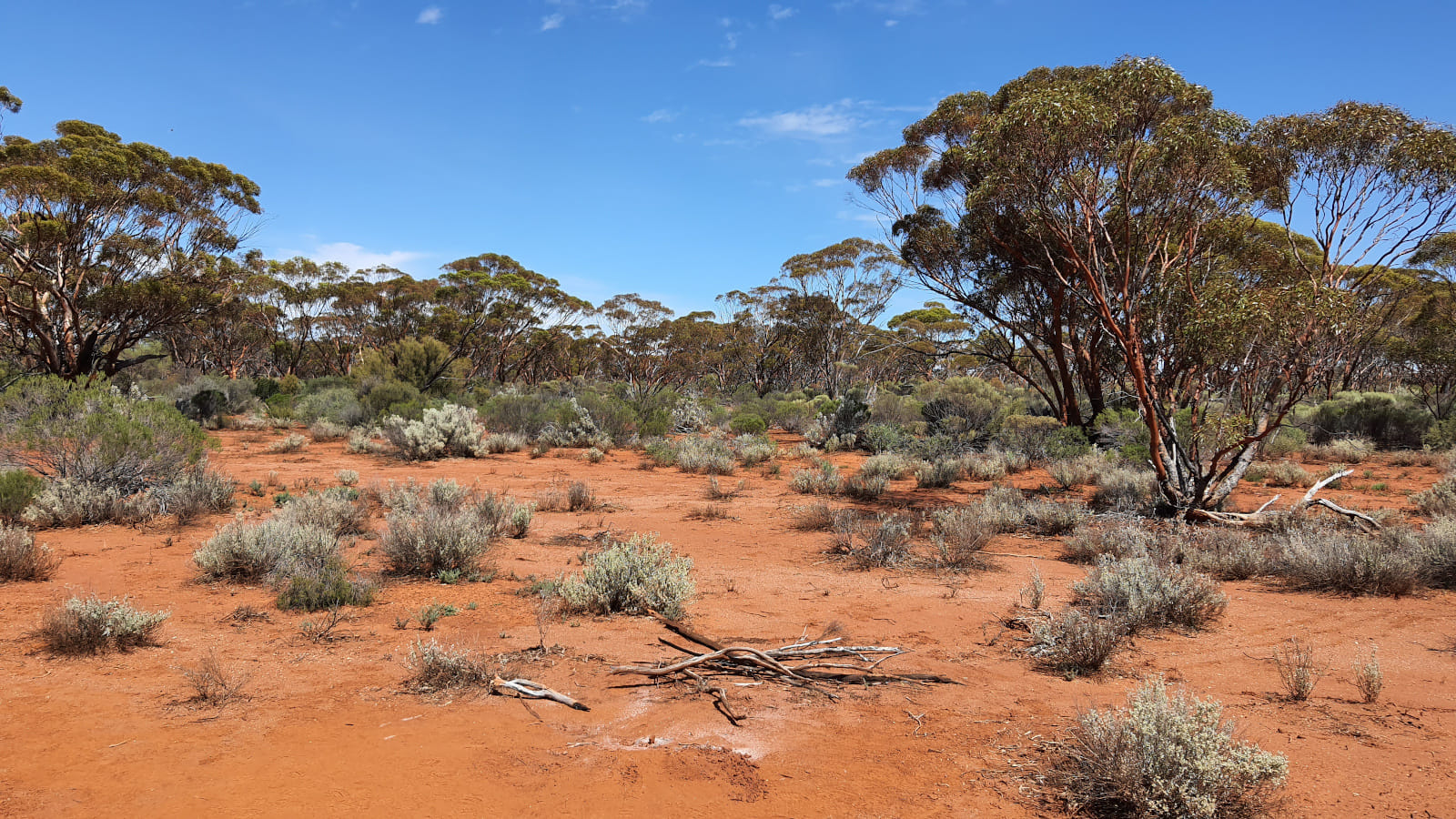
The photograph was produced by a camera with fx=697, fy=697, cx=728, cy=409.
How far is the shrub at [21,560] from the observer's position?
21.0 ft

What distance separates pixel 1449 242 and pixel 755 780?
2552cm

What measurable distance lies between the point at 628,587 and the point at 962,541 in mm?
4322

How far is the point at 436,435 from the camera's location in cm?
1728

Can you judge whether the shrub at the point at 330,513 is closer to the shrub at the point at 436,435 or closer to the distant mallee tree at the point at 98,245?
the shrub at the point at 436,435

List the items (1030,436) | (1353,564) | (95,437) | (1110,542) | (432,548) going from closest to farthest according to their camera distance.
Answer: (1353,564), (432,548), (1110,542), (95,437), (1030,436)

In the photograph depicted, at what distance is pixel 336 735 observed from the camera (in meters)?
3.86

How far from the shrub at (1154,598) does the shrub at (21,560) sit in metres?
9.61

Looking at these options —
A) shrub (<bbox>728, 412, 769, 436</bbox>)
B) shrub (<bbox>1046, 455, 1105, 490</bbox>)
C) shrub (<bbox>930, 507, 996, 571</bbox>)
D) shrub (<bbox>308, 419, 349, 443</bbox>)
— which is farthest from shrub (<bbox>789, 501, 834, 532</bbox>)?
shrub (<bbox>308, 419, 349, 443</bbox>)

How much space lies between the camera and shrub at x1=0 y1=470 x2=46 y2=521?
834 centimetres

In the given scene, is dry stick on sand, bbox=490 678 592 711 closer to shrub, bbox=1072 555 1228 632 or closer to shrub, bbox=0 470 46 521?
shrub, bbox=1072 555 1228 632

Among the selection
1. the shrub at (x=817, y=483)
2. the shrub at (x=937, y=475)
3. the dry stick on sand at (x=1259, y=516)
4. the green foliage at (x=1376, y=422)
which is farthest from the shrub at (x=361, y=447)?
the green foliage at (x=1376, y=422)

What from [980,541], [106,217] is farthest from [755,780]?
[106,217]

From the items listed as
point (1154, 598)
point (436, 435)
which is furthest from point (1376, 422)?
point (436, 435)

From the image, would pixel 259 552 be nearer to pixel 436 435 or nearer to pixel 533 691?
pixel 533 691
